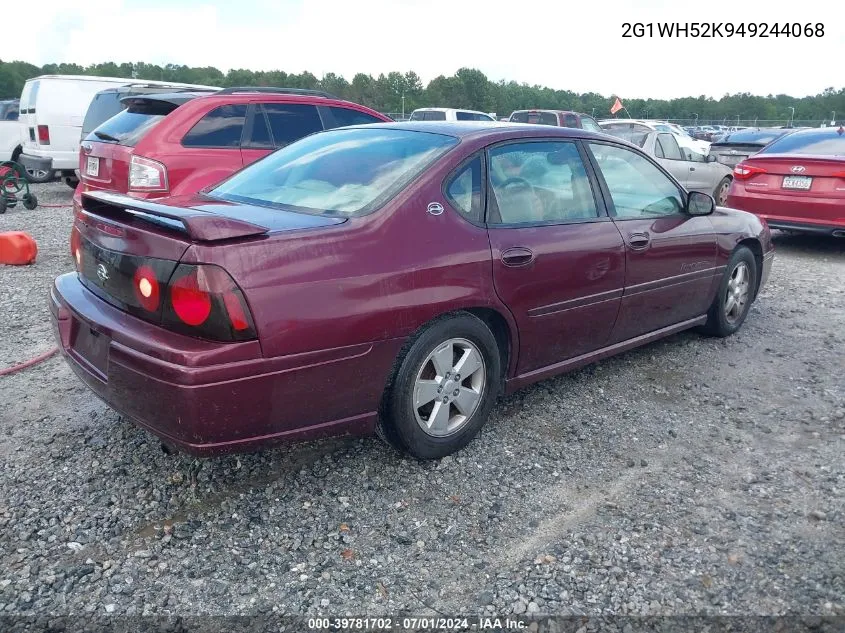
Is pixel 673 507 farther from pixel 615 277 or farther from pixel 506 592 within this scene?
pixel 615 277

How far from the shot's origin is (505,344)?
3.58 meters

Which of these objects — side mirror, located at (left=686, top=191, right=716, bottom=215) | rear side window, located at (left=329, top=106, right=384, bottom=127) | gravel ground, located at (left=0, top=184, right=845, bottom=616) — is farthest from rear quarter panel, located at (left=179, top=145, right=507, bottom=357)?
rear side window, located at (left=329, top=106, right=384, bottom=127)

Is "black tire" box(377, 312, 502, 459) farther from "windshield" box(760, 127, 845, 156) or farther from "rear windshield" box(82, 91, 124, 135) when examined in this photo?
"rear windshield" box(82, 91, 124, 135)

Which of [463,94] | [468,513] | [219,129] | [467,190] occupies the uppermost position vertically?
[463,94]

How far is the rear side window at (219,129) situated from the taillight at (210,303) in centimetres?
416

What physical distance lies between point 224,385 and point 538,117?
1556 centimetres

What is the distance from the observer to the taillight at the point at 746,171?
8.55 m

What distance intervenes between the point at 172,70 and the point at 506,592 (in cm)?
6940

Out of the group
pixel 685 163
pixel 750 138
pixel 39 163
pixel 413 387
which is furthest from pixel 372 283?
pixel 750 138

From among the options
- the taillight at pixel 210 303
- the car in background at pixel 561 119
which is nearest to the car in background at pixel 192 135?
the taillight at pixel 210 303

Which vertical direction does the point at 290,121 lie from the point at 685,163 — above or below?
above

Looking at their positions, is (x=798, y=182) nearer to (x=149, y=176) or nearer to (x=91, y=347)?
(x=149, y=176)

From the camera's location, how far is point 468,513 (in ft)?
9.90

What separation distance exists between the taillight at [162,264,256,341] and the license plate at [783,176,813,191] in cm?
741
